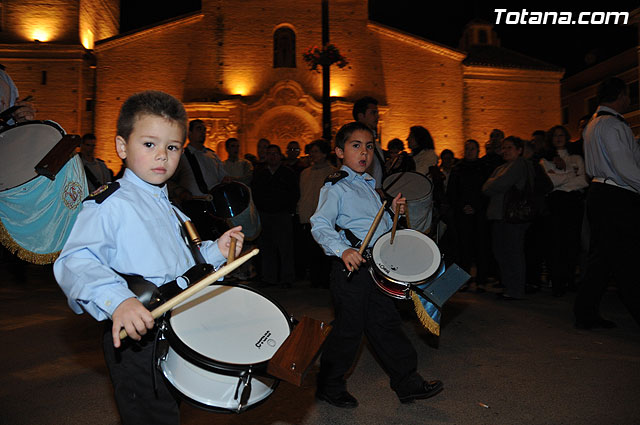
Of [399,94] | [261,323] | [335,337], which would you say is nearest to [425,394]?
[335,337]

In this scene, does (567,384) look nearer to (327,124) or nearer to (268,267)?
(268,267)

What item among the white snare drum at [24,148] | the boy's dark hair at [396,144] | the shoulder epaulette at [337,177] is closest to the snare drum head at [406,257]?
the shoulder epaulette at [337,177]

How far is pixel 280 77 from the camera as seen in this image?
2058cm

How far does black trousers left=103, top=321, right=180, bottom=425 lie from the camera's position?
1.78m

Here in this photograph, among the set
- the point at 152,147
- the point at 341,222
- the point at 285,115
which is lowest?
the point at 341,222

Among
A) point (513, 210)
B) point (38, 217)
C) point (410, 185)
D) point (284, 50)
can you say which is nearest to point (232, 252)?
point (38, 217)

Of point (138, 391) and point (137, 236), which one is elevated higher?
point (137, 236)

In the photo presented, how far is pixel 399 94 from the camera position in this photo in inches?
842

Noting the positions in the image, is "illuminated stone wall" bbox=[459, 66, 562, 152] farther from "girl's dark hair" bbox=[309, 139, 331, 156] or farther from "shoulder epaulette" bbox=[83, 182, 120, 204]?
"shoulder epaulette" bbox=[83, 182, 120, 204]

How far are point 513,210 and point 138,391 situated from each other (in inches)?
209

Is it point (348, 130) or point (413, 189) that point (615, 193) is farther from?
point (348, 130)

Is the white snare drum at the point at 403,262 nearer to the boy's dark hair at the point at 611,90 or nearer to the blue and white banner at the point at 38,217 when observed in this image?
the blue and white banner at the point at 38,217

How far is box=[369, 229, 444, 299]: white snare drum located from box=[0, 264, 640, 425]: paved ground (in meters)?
0.86

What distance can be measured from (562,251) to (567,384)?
3.56 meters
